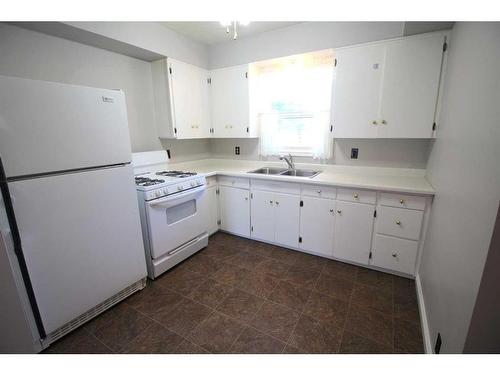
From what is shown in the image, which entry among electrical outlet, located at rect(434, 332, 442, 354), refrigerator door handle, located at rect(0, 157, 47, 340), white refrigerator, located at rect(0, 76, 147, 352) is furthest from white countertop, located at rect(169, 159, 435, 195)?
refrigerator door handle, located at rect(0, 157, 47, 340)

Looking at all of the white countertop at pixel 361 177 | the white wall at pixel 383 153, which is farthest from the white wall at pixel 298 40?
the white countertop at pixel 361 177

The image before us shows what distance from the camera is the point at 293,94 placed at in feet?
9.48

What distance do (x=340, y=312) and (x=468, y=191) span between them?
1.21 meters

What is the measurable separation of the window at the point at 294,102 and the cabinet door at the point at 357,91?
0.32 metres

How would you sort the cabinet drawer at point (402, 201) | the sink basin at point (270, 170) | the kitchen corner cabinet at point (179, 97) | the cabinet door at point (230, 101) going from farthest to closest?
the sink basin at point (270, 170), the cabinet door at point (230, 101), the kitchen corner cabinet at point (179, 97), the cabinet drawer at point (402, 201)

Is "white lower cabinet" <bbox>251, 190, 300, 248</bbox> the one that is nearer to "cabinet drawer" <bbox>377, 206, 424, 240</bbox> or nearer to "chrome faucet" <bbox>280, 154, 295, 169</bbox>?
"chrome faucet" <bbox>280, 154, 295, 169</bbox>

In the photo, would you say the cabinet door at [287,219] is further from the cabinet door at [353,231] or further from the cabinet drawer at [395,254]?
the cabinet drawer at [395,254]

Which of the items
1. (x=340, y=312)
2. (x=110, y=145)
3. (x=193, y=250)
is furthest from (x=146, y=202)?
(x=340, y=312)

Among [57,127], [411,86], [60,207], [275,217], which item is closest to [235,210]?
[275,217]

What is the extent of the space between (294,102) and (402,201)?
1.68m

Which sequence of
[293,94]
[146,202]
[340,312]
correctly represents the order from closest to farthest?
1. [340,312]
2. [146,202]
3. [293,94]

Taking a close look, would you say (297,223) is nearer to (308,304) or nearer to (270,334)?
(308,304)

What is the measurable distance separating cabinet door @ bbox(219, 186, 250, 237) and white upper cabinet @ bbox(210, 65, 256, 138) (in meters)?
0.77

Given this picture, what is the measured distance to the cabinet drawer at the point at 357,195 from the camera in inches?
84.0
